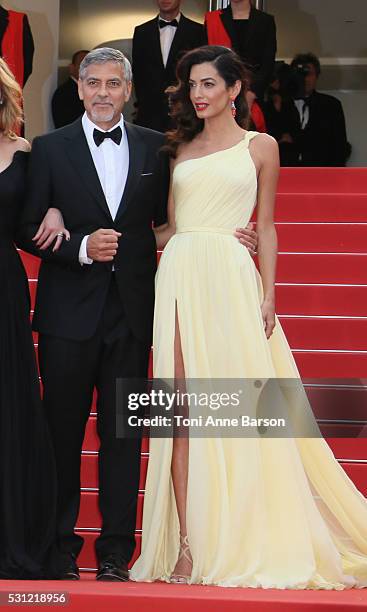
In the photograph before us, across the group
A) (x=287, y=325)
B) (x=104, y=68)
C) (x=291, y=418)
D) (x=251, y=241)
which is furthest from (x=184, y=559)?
(x=287, y=325)

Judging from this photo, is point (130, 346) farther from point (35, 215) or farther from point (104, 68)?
point (104, 68)

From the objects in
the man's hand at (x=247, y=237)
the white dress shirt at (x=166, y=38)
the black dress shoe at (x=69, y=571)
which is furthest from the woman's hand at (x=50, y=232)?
the white dress shirt at (x=166, y=38)

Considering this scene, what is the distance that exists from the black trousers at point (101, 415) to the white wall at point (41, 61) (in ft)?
22.5

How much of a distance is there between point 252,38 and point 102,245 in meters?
4.53

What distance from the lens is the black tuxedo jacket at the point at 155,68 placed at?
28.5 feet

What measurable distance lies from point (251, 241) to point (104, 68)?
2.67 ft

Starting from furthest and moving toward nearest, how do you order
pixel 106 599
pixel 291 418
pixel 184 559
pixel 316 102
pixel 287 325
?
pixel 316 102 < pixel 287 325 < pixel 291 418 < pixel 184 559 < pixel 106 599

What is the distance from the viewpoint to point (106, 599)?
13.4 feet

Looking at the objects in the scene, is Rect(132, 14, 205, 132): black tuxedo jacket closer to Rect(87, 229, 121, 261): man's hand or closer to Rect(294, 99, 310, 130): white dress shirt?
Rect(294, 99, 310, 130): white dress shirt

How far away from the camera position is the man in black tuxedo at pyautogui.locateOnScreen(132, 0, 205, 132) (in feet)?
28.6

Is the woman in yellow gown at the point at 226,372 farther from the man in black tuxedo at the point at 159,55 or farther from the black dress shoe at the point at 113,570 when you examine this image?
the man in black tuxedo at the point at 159,55

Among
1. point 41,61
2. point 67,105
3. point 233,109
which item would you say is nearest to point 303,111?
point 67,105

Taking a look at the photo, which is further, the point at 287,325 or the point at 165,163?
the point at 287,325

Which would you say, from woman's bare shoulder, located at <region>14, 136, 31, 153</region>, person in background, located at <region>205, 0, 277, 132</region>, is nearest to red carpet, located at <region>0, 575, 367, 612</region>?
woman's bare shoulder, located at <region>14, 136, 31, 153</region>
